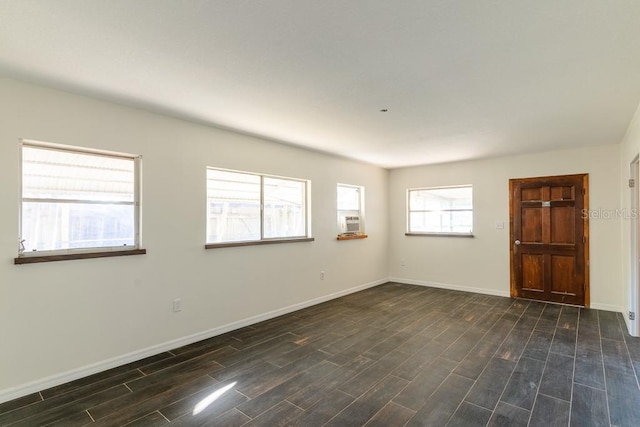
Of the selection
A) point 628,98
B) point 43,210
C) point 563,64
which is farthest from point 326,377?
point 628,98

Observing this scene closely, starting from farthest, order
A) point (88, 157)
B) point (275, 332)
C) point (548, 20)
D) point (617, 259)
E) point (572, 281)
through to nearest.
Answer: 1. point (572, 281)
2. point (617, 259)
3. point (275, 332)
4. point (88, 157)
5. point (548, 20)

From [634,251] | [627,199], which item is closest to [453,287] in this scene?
[634,251]

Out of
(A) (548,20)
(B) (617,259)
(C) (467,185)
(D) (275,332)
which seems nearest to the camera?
(A) (548,20)

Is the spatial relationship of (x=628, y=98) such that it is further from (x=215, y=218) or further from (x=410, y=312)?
(x=215, y=218)

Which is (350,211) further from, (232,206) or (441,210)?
(232,206)

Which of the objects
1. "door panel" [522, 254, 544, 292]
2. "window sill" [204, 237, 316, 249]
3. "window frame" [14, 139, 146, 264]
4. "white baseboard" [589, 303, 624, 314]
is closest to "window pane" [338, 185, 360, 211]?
"window sill" [204, 237, 316, 249]

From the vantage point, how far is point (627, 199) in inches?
156

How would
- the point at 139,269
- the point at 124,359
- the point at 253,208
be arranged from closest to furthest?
the point at 124,359
the point at 139,269
the point at 253,208

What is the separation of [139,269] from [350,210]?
373 cm

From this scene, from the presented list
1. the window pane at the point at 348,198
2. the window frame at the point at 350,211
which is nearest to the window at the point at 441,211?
the window frame at the point at 350,211

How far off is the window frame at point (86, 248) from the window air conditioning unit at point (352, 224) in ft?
11.3

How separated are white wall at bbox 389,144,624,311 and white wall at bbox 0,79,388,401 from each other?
252 cm

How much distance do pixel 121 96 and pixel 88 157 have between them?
64cm

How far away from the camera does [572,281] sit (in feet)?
15.9
